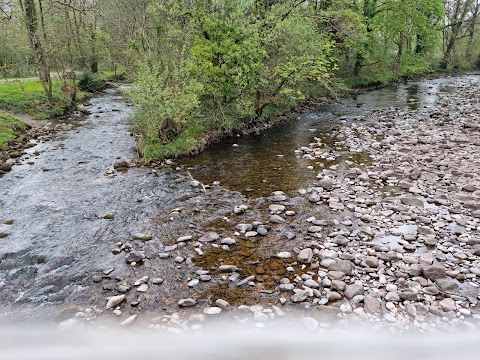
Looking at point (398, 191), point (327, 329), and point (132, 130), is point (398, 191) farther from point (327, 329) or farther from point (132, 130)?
point (132, 130)

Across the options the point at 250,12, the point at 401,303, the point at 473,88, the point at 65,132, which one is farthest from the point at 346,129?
the point at 473,88

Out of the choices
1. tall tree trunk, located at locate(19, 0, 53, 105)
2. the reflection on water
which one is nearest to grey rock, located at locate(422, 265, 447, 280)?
the reflection on water

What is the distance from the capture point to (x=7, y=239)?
795 cm

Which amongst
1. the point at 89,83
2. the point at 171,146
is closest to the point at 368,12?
the point at 171,146

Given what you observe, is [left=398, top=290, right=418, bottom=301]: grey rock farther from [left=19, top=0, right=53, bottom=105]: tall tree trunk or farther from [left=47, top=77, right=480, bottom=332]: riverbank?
[left=19, top=0, right=53, bottom=105]: tall tree trunk

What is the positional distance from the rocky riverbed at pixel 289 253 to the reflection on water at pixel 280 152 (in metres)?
0.58

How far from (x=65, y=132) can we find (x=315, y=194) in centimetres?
1307

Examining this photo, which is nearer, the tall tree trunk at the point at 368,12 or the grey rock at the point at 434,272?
the grey rock at the point at 434,272

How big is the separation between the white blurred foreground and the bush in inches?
974

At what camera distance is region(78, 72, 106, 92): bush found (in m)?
26.3

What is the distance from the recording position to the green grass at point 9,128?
1430 cm

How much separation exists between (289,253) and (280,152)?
23.5 ft

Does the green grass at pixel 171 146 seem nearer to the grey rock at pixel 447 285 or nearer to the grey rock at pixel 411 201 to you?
the grey rock at pixel 411 201

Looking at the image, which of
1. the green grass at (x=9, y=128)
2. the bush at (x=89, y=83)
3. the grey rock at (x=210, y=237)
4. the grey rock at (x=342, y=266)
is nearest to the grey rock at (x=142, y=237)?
the grey rock at (x=210, y=237)
